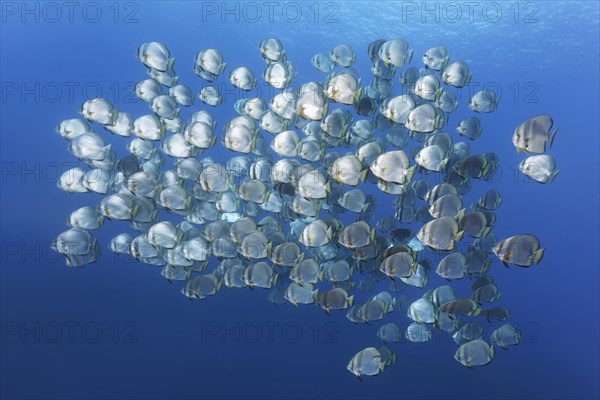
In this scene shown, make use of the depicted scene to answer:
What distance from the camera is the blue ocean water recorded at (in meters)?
12.1

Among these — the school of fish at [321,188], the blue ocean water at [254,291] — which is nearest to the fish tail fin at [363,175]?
the school of fish at [321,188]

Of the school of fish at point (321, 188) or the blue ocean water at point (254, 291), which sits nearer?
the school of fish at point (321, 188)

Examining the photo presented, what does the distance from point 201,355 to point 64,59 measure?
1017 centimetres

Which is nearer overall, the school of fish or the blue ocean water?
the school of fish

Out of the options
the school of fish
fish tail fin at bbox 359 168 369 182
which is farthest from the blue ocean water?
fish tail fin at bbox 359 168 369 182

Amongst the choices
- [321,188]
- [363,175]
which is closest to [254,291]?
[321,188]

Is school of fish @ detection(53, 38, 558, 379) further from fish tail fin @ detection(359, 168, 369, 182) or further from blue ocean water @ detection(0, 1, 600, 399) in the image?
blue ocean water @ detection(0, 1, 600, 399)

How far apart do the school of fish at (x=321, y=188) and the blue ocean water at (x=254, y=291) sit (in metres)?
4.09

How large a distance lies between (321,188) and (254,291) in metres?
7.90

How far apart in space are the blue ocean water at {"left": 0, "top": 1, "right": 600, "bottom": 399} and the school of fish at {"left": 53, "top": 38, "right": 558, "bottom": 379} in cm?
409

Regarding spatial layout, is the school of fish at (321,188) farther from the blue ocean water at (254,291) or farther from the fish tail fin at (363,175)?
the blue ocean water at (254,291)

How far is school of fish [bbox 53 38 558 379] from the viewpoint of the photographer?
5316 mm

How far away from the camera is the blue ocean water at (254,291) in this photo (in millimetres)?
12141

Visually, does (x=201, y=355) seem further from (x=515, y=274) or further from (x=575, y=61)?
(x=575, y=61)
